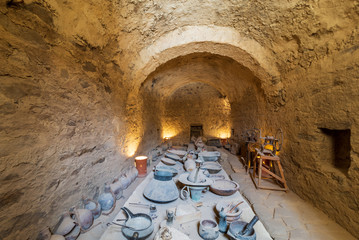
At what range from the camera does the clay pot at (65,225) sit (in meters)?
1.67

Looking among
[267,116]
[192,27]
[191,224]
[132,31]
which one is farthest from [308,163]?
[132,31]

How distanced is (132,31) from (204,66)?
3611mm

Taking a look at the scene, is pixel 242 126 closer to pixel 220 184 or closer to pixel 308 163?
pixel 308 163

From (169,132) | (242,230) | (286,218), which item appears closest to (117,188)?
(242,230)

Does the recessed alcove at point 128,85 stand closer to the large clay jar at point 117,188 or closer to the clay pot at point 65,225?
the clay pot at point 65,225

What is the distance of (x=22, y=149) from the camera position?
1425 millimetres

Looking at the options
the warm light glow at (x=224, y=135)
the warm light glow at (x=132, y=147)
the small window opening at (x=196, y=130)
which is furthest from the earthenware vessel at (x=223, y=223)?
the small window opening at (x=196, y=130)

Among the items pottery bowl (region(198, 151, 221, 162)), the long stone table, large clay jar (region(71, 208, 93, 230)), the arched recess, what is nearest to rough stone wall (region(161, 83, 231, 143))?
the arched recess

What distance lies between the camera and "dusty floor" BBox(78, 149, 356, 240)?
202 centimetres

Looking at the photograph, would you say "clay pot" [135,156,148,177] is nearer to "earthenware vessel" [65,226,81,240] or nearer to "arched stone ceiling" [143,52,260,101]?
"earthenware vessel" [65,226,81,240]

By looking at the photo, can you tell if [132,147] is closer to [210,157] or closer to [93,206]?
[93,206]

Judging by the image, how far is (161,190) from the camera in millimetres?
2133

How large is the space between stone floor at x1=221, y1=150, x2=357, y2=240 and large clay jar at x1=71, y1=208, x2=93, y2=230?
7.81ft

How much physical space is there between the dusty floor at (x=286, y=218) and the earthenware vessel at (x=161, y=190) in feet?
2.35
